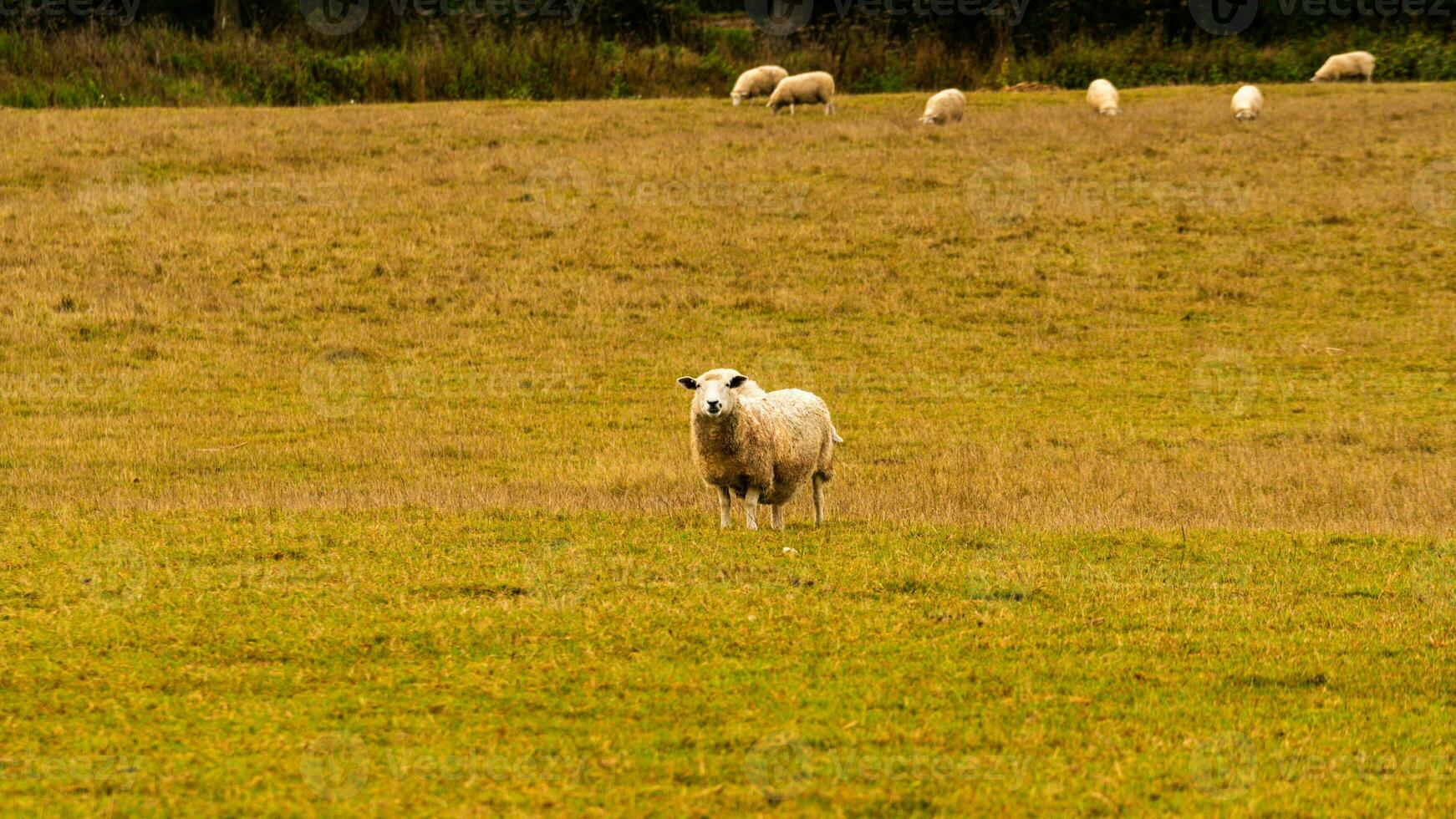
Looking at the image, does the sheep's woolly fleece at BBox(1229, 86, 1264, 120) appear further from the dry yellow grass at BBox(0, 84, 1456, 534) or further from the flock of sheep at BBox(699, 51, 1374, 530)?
the flock of sheep at BBox(699, 51, 1374, 530)

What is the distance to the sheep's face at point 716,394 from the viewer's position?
1377 centimetres

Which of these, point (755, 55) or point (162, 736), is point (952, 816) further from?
point (755, 55)

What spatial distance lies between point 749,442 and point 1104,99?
36.8 m

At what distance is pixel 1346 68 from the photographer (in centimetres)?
5581

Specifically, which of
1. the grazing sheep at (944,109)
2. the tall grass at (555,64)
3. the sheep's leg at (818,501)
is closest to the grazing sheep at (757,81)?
the tall grass at (555,64)

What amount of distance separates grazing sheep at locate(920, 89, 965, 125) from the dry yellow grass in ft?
2.32

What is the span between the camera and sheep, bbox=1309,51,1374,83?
183ft

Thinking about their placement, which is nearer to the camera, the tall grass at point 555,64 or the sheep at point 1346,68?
the tall grass at point 555,64

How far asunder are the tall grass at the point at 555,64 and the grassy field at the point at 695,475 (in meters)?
6.40

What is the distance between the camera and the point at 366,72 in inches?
2089

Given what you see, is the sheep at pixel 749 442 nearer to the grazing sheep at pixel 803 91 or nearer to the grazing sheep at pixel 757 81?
the grazing sheep at pixel 803 91

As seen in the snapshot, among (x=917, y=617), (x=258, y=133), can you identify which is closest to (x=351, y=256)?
(x=258, y=133)

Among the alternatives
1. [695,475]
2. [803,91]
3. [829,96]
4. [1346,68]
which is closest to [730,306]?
[695,475]

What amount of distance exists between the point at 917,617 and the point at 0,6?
53992 millimetres
